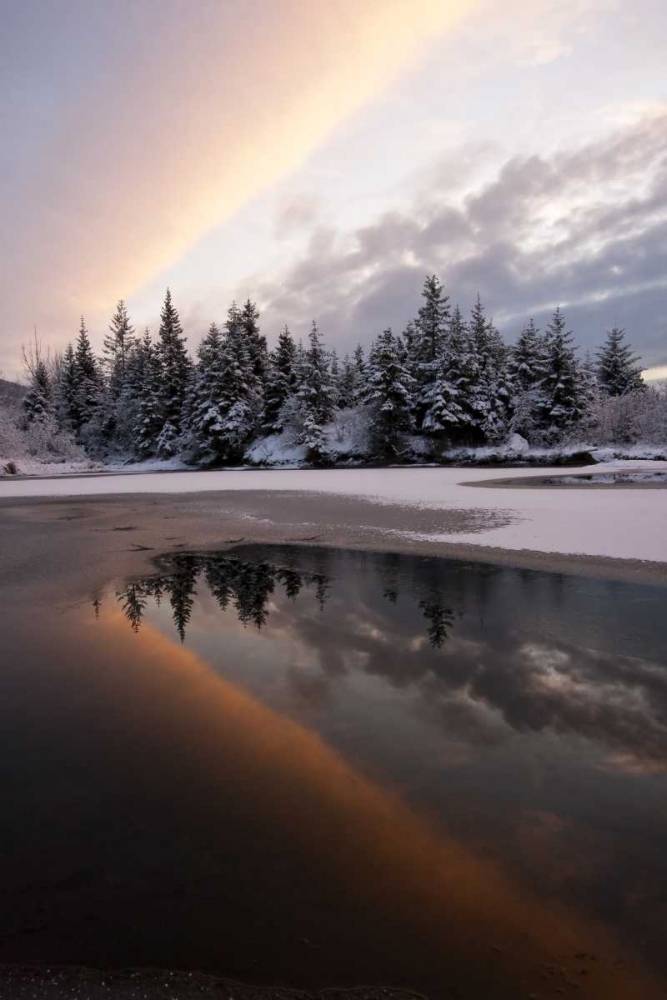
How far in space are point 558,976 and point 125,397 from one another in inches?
2693

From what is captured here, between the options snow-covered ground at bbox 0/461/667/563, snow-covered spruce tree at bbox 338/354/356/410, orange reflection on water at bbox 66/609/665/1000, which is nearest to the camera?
orange reflection on water at bbox 66/609/665/1000

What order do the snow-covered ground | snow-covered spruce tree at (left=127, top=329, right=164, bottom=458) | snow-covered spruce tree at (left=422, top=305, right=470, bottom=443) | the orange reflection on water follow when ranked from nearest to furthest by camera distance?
the orange reflection on water, the snow-covered ground, snow-covered spruce tree at (left=422, top=305, right=470, bottom=443), snow-covered spruce tree at (left=127, top=329, right=164, bottom=458)

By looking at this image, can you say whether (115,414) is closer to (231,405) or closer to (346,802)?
(231,405)

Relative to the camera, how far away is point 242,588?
777cm

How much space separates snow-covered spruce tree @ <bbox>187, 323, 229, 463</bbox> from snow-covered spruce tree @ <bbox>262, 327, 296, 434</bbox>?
15.0ft

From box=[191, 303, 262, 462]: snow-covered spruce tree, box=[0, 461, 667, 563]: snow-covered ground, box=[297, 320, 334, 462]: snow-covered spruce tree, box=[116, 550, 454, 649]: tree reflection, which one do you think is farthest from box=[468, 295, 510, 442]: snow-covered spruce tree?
box=[116, 550, 454, 649]: tree reflection

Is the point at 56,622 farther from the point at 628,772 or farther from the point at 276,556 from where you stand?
the point at 628,772

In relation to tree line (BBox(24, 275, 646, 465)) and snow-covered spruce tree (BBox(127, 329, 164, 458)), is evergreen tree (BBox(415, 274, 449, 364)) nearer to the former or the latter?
tree line (BBox(24, 275, 646, 465))

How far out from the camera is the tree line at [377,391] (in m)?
49.3

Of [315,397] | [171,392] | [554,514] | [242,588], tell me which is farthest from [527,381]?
[242,588]

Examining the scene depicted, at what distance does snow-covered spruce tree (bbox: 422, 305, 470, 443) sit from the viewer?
47.9 meters

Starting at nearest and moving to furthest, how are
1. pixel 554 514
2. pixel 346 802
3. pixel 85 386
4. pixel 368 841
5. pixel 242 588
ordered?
pixel 368 841 < pixel 346 802 < pixel 242 588 < pixel 554 514 < pixel 85 386

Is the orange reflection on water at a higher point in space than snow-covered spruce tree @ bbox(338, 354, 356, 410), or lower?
lower

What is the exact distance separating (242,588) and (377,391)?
43.1 meters
